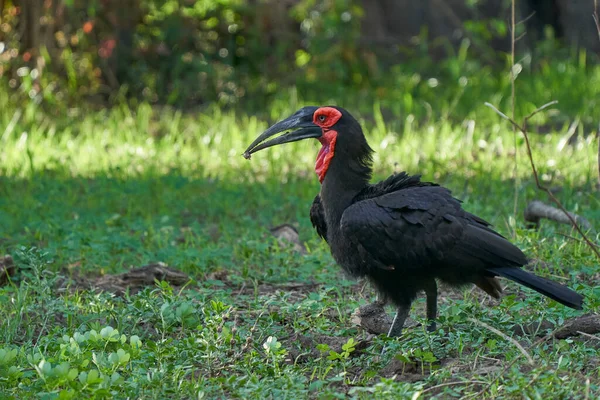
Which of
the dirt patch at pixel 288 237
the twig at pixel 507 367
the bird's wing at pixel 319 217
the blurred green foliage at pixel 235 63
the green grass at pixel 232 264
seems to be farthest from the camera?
A: the blurred green foliage at pixel 235 63

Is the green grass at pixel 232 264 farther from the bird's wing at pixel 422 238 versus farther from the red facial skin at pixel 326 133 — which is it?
the red facial skin at pixel 326 133

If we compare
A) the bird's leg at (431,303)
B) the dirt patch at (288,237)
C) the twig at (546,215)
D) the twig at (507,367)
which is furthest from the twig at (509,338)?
the dirt patch at (288,237)

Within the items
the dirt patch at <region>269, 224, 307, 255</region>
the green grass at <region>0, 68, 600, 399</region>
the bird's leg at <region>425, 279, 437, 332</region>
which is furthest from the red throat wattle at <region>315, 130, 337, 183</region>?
the dirt patch at <region>269, 224, 307, 255</region>

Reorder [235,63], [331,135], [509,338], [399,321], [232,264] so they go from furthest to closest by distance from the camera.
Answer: [235,63]
[232,264]
[331,135]
[399,321]
[509,338]

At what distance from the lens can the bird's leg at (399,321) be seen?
158 inches

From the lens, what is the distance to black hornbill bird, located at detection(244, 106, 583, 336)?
12.6 ft

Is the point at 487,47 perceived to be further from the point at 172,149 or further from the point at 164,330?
the point at 164,330

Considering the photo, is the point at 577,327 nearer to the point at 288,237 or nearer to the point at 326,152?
the point at 326,152

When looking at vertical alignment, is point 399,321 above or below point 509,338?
below

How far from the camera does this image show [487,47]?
1038 cm

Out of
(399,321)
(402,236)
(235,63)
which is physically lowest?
(399,321)

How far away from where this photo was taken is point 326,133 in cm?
429

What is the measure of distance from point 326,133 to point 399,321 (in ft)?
3.08

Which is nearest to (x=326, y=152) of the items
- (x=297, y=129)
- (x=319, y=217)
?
(x=297, y=129)
